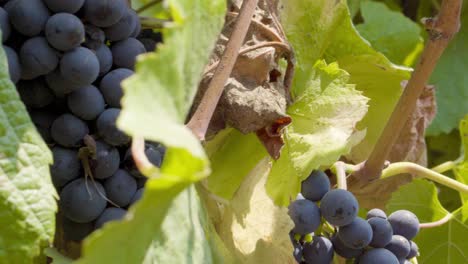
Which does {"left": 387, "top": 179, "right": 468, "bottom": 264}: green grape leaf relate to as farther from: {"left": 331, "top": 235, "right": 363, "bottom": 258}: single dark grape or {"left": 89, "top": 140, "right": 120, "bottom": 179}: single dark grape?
{"left": 89, "top": 140, "right": 120, "bottom": 179}: single dark grape

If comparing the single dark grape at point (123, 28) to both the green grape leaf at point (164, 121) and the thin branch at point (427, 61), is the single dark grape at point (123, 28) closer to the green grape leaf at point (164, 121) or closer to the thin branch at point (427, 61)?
the green grape leaf at point (164, 121)

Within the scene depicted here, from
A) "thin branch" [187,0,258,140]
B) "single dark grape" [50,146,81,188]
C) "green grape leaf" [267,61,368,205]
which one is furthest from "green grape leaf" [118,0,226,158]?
"green grape leaf" [267,61,368,205]

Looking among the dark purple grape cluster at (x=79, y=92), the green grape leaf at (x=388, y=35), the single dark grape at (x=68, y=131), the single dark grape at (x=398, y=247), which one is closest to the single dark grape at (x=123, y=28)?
the dark purple grape cluster at (x=79, y=92)

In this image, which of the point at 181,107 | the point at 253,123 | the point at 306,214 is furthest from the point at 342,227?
the point at 181,107

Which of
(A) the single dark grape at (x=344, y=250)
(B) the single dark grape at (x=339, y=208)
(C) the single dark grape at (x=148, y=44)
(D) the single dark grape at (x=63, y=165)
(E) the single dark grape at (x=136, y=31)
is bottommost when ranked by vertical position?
(A) the single dark grape at (x=344, y=250)

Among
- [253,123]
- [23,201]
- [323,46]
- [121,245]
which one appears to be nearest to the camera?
[121,245]

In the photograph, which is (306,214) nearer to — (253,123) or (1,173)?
(253,123)
